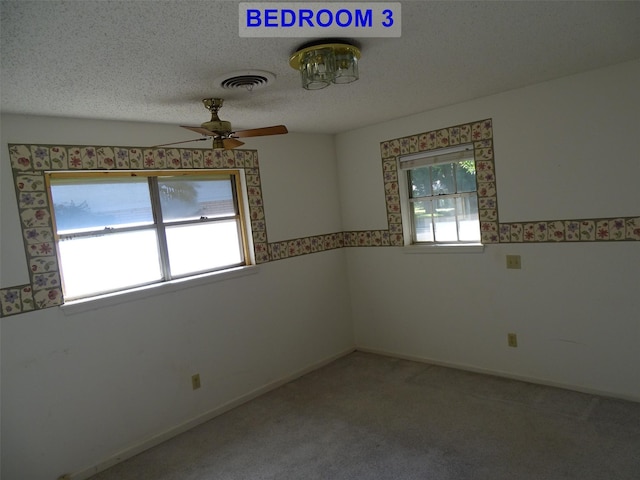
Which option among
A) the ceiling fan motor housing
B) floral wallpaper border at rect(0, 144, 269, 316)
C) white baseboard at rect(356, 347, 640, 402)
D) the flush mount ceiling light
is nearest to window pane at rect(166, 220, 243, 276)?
floral wallpaper border at rect(0, 144, 269, 316)

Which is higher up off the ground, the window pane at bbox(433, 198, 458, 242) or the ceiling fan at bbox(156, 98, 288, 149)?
the ceiling fan at bbox(156, 98, 288, 149)

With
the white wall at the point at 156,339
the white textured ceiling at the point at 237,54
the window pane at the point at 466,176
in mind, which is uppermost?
the white textured ceiling at the point at 237,54

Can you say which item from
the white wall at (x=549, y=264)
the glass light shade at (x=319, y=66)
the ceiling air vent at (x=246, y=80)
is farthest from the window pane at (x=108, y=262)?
the white wall at (x=549, y=264)

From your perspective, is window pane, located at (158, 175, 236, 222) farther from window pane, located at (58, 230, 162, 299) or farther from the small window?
the small window

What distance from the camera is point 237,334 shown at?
11.9 feet

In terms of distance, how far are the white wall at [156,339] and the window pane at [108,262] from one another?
196 mm

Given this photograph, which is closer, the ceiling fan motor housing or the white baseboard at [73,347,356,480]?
the ceiling fan motor housing

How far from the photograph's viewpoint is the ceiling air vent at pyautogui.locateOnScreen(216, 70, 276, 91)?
→ 2.25 meters

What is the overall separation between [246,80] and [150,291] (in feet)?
5.50

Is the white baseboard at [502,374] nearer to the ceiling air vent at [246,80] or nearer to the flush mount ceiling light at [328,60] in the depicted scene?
the flush mount ceiling light at [328,60]

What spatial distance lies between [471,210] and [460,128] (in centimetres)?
69

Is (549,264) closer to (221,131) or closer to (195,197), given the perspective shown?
(221,131)

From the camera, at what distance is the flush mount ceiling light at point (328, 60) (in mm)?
1918

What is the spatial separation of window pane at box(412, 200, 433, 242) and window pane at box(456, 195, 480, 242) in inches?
11.9
